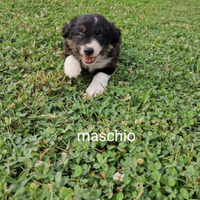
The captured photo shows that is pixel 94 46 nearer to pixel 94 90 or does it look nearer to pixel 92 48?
pixel 92 48

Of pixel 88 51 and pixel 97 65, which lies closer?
pixel 88 51

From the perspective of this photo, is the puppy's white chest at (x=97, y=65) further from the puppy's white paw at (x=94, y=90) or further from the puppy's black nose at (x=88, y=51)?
the puppy's white paw at (x=94, y=90)

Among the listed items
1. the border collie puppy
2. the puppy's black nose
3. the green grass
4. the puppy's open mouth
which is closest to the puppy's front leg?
the border collie puppy

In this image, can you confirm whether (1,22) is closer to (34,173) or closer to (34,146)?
(34,146)

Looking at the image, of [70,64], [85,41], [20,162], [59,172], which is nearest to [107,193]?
[59,172]

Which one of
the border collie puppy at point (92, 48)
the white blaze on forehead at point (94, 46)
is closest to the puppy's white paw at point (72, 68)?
the border collie puppy at point (92, 48)

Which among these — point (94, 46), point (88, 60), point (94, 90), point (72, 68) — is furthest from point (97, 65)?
point (94, 90)

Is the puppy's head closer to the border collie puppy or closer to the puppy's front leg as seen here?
the border collie puppy

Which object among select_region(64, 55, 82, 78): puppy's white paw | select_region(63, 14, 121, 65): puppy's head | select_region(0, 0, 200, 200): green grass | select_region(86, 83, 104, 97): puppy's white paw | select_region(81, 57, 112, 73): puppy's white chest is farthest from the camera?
select_region(81, 57, 112, 73): puppy's white chest
